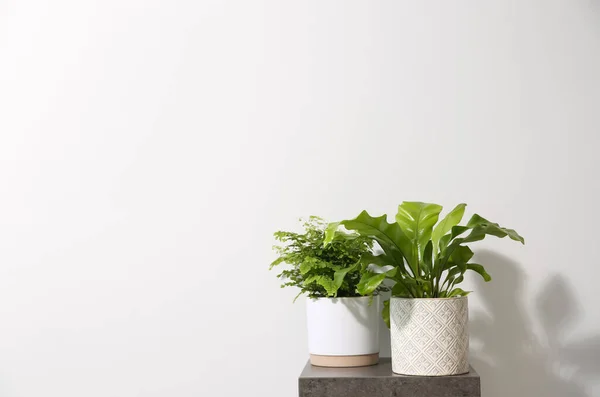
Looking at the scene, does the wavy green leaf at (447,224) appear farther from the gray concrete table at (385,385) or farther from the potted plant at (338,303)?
the gray concrete table at (385,385)

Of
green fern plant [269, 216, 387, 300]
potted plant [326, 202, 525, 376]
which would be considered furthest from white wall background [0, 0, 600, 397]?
potted plant [326, 202, 525, 376]

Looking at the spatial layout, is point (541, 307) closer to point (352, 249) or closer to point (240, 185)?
point (352, 249)

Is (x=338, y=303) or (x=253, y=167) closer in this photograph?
(x=338, y=303)

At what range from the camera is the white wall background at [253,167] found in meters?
1.96

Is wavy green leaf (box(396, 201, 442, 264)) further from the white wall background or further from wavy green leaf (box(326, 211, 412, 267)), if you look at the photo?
the white wall background

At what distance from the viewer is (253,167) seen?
81.0 inches

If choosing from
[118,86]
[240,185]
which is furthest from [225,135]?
[118,86]

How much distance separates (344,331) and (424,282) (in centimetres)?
24

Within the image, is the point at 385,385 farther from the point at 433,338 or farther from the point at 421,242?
the point at 421,242

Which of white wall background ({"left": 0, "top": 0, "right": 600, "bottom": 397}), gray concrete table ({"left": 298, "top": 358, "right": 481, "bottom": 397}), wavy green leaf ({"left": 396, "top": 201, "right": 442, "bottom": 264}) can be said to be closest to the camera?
gray concrete table ({"left": 298, "top": 358, "right": 481, "bottom": 397})

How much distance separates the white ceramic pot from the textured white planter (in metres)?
0.13

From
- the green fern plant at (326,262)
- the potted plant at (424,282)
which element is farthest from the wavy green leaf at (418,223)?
the green fern plant at (326,262)

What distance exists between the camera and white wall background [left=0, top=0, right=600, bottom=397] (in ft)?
6.44

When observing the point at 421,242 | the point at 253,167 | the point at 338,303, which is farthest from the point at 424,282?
the point at 253,167
